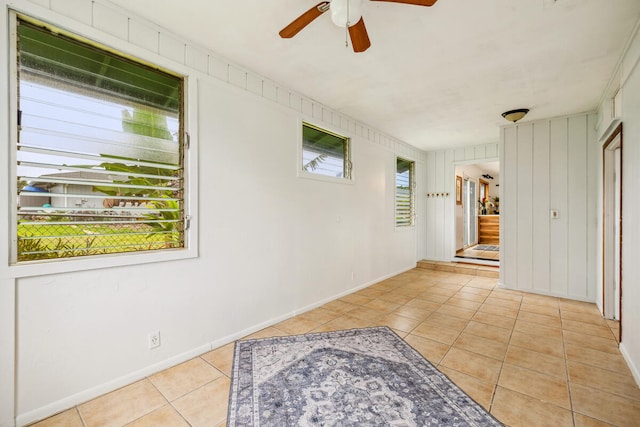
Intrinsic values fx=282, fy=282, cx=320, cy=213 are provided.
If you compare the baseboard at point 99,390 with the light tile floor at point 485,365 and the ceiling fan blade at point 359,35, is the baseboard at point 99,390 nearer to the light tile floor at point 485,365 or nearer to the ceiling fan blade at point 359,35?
the light tile floor at point 485,365

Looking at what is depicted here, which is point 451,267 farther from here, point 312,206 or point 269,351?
point 269,351

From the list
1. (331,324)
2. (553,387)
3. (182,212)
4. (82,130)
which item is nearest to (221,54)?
(82,130)

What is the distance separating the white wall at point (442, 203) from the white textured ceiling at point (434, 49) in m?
2.32

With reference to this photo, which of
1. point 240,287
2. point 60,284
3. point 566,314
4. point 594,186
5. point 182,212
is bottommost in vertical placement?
point 566,314

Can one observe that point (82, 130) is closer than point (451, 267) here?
Yes

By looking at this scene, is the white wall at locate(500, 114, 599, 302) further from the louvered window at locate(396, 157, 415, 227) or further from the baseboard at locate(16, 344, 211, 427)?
the baseboard at locate(16, 344, 211, 427)

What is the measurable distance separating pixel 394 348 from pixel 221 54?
3.06m

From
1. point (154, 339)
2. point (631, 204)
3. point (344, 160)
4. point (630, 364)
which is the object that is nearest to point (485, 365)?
point (630, 364)

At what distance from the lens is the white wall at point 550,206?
3861 millimetres

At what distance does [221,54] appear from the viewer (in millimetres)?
2523

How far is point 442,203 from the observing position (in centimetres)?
616

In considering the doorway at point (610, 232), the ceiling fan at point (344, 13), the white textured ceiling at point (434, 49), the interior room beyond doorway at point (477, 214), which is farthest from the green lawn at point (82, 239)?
the interior room beyond doorway at point (477, 214)

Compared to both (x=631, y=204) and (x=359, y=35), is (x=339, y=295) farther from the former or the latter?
(x=359, y=35)

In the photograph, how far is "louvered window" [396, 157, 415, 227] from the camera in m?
5.60
